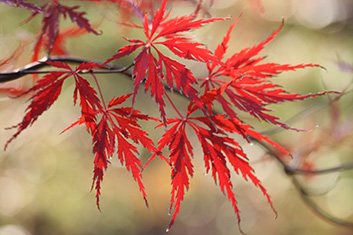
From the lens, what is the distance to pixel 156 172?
393cm

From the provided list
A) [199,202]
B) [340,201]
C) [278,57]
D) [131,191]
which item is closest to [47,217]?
[131,191]

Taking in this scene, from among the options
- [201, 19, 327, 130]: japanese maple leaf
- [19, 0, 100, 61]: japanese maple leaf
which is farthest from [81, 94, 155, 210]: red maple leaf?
[19, 0, 100, 61]: japanese maple leaf

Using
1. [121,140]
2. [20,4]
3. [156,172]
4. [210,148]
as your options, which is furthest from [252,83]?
[156,172]

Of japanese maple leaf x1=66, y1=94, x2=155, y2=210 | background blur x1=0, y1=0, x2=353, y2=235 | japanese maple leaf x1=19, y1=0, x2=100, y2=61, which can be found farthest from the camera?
background blur x1=0, y1=0, x2=353, y2=235

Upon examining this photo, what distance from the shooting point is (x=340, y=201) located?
11.5 ft

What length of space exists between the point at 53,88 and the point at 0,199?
119 inches

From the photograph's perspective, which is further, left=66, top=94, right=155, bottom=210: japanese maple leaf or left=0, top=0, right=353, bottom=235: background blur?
left=0, top=0, right=353, bottom=235: background blur

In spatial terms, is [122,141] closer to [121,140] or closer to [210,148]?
[121,140]

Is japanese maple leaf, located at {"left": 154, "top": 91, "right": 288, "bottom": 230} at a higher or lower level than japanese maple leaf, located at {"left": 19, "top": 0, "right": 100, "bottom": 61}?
lower

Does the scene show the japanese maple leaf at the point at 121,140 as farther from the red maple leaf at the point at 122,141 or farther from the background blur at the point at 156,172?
the background blur at the point at 156,172

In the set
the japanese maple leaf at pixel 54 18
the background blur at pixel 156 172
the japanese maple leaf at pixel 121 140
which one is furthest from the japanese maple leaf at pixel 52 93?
the background blur at pixel 156 172

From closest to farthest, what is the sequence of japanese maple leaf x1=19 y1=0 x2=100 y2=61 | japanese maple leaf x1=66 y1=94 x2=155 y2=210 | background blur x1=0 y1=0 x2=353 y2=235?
japanese maple leaf x1=66 y1=94 x2=155 y2=210, japanese maple leaf x1=19 y1=0 x2=100 y2=61, background blur x1=0 y1=0 x2=353 y2=235

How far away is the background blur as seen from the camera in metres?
3.35

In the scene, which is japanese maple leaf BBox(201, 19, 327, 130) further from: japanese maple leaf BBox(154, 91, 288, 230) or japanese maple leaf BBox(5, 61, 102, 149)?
japanese maple leaf BBox(5, 61, 102, 149)
